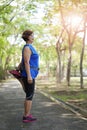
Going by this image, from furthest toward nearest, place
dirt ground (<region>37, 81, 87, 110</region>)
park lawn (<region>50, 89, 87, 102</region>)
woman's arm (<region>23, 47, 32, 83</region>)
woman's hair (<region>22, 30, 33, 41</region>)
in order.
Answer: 1. park lawn (<region>50, 89, 87, 102</region>)
2. dirt ground (<region>37, 81, 87, 110</region>)
3. woman's hair (<region>22, 30, 33, 41</region>)
4. woman's arm (<region>23, 47, 32, 83</region>)

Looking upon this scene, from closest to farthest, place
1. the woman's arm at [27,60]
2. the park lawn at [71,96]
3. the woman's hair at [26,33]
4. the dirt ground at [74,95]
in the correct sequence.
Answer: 1. the woman's arm at [27,60]
2. the woman's hair at [26,33]
3. the dirt ground at [74,95]
4. the park lawn at [71,96]

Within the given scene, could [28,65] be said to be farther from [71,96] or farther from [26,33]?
[71,96]

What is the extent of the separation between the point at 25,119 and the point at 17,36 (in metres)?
42.1

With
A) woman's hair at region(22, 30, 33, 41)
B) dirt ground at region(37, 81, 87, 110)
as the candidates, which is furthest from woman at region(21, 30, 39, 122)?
dirt ground at region(37, 81, 87, 110)

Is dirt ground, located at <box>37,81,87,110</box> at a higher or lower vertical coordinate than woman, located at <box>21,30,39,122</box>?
lower

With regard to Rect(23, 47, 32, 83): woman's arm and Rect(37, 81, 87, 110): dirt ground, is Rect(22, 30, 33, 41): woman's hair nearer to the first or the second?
Rect(23, 47, 32, 83): woman's arm

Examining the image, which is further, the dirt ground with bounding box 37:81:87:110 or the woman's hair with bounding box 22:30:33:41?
the dirt ground with bounding box 37:81:87:110

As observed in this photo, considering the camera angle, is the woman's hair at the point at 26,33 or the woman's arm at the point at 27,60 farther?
the woman's hair at the point at 26,33

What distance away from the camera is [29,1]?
86.7ft

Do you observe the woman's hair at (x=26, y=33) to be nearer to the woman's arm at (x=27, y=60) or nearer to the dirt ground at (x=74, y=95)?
the woman's arm at (x=27, y=60)

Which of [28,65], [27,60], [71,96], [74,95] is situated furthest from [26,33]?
[74,95]

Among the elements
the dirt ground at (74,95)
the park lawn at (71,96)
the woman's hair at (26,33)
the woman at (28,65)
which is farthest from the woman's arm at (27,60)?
the park lawn at (71,96)

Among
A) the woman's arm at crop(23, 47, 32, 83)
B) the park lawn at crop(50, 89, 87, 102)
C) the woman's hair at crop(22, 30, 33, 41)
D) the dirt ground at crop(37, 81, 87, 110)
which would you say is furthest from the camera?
the park lawn at crop(50, 89, 87, 102)

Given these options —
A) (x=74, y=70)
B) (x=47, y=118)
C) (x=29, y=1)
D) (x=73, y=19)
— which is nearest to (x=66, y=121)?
(x=47, y=118)
